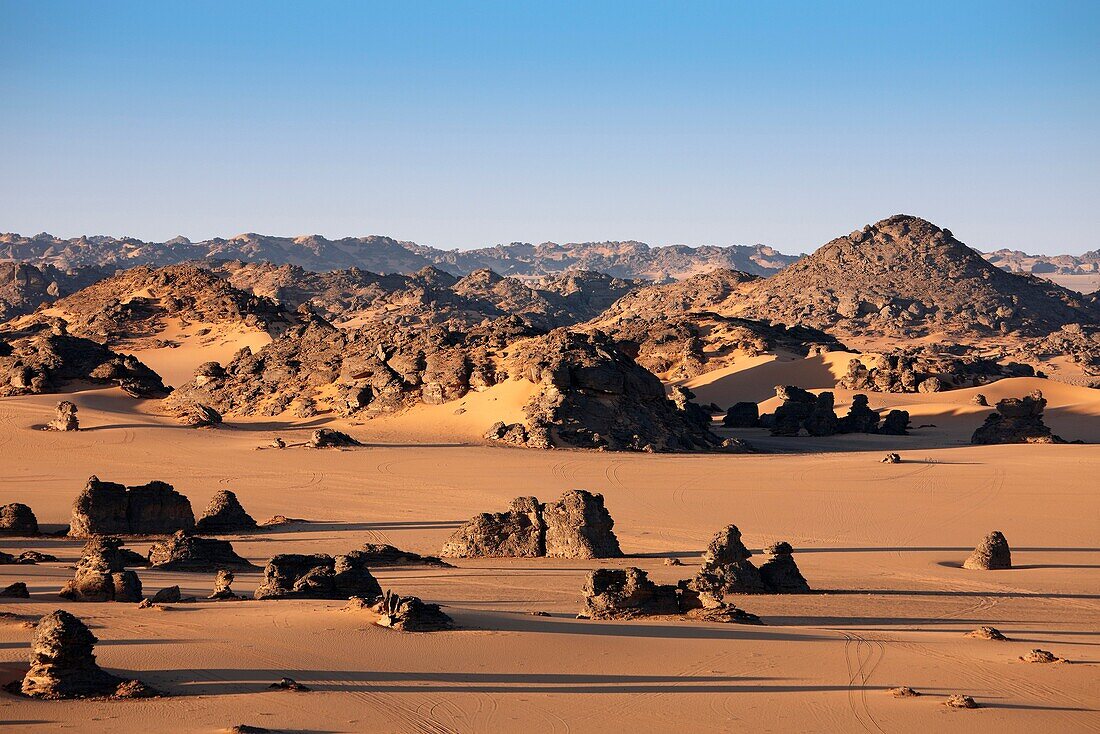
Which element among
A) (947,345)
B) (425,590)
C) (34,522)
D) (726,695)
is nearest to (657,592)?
(425,590)

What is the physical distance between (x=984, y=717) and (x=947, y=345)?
77646 millimetres

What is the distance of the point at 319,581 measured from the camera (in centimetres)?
1609

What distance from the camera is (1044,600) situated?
1892 cm

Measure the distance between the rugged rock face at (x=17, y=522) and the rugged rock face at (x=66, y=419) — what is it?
15.7m

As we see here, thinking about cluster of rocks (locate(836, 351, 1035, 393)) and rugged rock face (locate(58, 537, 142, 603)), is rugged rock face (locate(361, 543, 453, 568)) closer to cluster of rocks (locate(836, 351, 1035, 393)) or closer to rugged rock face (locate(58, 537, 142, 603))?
rugged rock face (locate(58, 537, 142, 603))

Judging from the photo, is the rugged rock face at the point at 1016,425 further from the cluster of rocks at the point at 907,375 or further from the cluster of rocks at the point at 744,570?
the cluster of rocks at the point at 744,570

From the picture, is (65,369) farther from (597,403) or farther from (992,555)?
(992,555)

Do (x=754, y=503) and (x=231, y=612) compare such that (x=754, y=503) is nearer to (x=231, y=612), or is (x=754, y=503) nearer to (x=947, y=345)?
(x=231, y=612)

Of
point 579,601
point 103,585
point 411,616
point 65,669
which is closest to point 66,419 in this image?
point 103,585

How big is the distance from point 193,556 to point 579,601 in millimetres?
6017

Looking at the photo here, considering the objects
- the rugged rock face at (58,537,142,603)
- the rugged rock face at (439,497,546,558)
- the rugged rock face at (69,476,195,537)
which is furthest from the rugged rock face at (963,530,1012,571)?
the rugged rock face at (69,476,195,537)

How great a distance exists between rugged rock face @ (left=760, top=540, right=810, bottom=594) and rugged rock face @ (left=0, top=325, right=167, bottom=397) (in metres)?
32.2

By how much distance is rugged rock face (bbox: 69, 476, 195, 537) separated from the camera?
23.7 metres

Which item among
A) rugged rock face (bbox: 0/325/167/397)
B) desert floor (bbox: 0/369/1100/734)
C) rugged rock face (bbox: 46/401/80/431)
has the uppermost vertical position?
rugged rock face (bbox: 0/325/167/397)
